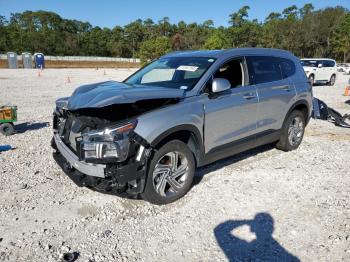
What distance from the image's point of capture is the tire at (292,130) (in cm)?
626

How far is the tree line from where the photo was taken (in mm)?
72438

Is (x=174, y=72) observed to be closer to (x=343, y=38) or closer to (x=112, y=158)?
(x=112, y=158)

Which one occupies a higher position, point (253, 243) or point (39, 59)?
point (39, 59)

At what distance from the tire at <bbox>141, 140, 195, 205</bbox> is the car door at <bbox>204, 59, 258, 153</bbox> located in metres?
0.43

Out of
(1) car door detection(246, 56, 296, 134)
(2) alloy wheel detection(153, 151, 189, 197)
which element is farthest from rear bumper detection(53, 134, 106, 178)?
(1) car door detection(246, 56, 296, 134)

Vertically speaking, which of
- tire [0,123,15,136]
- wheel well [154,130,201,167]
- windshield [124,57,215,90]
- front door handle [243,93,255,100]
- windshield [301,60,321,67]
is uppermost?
windshield [301,60,321,67]

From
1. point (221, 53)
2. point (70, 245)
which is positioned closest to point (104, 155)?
point (70, 245)

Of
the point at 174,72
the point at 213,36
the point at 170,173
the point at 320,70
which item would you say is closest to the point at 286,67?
the point at 174,72

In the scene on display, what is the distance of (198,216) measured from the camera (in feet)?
13.4

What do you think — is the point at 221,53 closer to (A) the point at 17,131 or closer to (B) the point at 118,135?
(B) the point at 118,135

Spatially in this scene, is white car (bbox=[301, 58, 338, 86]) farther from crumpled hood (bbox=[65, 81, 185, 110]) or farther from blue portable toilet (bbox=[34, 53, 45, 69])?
blue portable toilet (bbox=[34, 53, 45, 69])

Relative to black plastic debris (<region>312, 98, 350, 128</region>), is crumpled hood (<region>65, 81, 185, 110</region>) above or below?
above

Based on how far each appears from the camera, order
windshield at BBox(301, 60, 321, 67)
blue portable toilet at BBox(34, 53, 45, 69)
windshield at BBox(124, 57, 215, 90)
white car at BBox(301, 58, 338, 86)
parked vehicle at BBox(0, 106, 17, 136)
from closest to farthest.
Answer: windshield at BBox(124, 57, 215, 90) < parked vehicle at BBox(0, 106, 17, 136) < white car at BBox(301, 58, 338, 86) < windshield at BBox(301, 60, 321, 67) < blue portable toilet at BBox(34, 53, 45, 69)

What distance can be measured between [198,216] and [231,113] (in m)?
1.58
